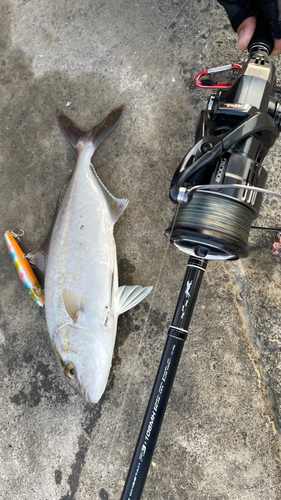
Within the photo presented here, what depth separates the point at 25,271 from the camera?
2.36m

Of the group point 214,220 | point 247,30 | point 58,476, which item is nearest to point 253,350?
point 214,220

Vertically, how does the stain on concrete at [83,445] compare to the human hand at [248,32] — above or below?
below

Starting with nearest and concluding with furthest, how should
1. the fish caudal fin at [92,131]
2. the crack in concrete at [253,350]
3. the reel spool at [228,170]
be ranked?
the reel spool at [228,170] < the crack in concrete at [253,350] < the fish caudal fin at [92,131]

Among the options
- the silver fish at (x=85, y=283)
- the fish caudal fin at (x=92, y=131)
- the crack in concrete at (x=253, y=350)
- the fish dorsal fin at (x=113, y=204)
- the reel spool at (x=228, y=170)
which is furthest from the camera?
the fish caudal fin at (x=92, y=131)

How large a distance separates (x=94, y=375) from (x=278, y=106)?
168 centimetres

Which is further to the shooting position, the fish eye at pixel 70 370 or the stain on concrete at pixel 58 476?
the stain on concrete at pixel 58 476

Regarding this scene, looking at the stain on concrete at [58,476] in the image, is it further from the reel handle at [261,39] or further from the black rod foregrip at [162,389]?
the reel handle at [261,39]

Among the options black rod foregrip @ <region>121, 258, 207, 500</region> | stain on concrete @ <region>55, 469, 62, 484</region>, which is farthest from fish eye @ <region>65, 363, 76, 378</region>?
stain on concrete @ <region>55, 469, 62, 484</region>

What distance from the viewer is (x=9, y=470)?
229 cm

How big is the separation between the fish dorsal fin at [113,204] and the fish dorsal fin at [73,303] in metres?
0.52

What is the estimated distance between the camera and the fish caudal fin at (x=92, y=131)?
2383mm

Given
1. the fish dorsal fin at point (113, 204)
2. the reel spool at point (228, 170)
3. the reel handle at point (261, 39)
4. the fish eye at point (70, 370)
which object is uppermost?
the reel handle at point (261, 39)

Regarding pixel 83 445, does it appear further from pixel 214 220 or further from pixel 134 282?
pixel 214 220

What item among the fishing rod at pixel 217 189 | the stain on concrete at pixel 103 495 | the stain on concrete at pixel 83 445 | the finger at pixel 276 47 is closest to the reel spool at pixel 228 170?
the fishing rod at pixel 217 189
